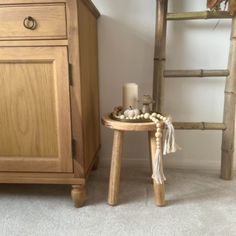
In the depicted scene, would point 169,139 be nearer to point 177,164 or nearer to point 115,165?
point 115,165

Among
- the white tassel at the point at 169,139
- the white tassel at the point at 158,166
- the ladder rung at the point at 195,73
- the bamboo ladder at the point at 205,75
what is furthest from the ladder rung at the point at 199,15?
the white tassel at the point at 158,166

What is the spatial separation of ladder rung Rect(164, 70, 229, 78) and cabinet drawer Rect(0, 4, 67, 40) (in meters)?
0.50

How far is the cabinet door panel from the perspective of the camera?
86cm

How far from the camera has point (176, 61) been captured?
122 centimetres

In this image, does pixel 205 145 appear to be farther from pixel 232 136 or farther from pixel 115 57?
pixel 115 57

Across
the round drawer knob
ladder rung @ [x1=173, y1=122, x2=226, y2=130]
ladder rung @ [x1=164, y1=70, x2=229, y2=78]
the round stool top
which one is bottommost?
ladder rung @ [x1=173, y1=122, x2=226, y2=130]

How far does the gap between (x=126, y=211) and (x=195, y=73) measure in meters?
0.62

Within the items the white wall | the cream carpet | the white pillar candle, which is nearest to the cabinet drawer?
the white pillar candle

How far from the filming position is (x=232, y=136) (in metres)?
1.16

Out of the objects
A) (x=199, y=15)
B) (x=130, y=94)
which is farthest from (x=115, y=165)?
(x=199, y=15)

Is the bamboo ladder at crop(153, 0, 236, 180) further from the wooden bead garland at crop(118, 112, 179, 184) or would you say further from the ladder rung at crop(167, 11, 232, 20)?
the wooden bead garland at crop(118, 112, 179, 184)

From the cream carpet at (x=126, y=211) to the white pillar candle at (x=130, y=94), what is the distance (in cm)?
35

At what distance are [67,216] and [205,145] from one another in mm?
725

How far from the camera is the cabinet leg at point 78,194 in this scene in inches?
37.0
